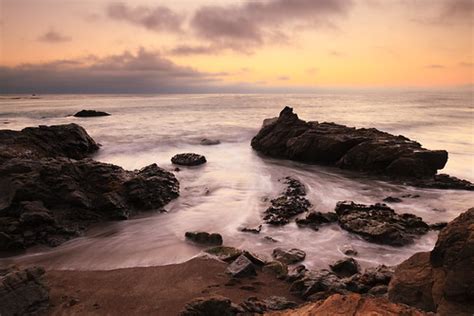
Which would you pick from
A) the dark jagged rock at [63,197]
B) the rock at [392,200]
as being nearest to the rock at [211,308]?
the dark jagged rock at [63,197]

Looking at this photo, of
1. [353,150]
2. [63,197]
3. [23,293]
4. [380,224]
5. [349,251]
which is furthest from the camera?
[353,150]

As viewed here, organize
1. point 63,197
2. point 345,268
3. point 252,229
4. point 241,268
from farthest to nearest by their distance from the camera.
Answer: point 63,197
point 252,229
point 345,268
point 241,268

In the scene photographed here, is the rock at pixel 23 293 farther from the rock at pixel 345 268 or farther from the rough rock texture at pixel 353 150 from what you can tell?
the rough rock texture at pixel 353 150

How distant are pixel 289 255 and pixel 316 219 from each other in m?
2.96

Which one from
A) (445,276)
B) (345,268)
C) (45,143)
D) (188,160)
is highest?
(45,143)

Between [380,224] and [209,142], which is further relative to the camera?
[209,142]

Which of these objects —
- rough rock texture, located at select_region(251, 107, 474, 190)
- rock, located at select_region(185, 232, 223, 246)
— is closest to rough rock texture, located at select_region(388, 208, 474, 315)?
rock, located at select_region(185, 232, 223, 246)

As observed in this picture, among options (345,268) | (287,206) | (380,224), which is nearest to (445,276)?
(345,268)

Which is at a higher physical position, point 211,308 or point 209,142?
point 209,142

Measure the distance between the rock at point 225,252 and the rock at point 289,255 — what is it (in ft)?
3.28

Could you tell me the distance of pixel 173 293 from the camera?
7746 mm

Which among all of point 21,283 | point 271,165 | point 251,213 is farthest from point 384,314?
point 271,165

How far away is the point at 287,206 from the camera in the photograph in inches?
532

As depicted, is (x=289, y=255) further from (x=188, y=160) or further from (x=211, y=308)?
(x=188, y=160)
